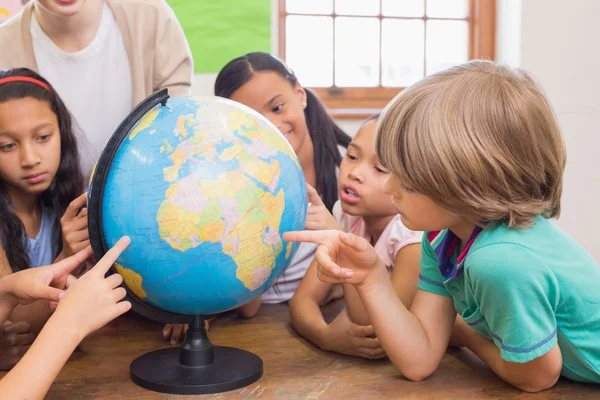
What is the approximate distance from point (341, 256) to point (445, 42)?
346 cm

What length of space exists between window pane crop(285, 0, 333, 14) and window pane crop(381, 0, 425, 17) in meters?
0.38

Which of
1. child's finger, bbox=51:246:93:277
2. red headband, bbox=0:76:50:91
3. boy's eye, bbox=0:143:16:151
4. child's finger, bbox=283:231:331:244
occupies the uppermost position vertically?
red headband, bbox=0:76:50:91

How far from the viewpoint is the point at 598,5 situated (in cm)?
417

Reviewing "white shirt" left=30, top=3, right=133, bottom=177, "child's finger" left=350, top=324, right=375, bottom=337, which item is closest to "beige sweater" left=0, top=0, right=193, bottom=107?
"white shirt" left=30, top=3, right=133, bottom=177

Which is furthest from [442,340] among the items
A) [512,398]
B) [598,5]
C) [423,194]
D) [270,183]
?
[598,5]

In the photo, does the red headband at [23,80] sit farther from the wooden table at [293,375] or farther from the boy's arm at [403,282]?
the boy's arm at [403,282]

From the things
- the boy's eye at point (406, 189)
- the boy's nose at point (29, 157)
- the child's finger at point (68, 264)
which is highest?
the boy's nose at point (29, 157)

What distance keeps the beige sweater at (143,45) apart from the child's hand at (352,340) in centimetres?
115

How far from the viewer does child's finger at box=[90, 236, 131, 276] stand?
1298 mm

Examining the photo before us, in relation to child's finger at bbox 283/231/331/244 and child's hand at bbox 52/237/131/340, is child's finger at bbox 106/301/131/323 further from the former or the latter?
child's finger at bbox 283/231/331/244

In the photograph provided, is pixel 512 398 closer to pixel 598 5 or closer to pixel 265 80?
pixel 265 80

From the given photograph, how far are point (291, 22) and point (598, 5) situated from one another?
1912 mm

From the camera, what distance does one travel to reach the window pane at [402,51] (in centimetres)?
448

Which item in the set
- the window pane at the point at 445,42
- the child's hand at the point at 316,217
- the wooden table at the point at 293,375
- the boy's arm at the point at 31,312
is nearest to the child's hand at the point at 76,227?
the boy's arm at the point at 31,312
